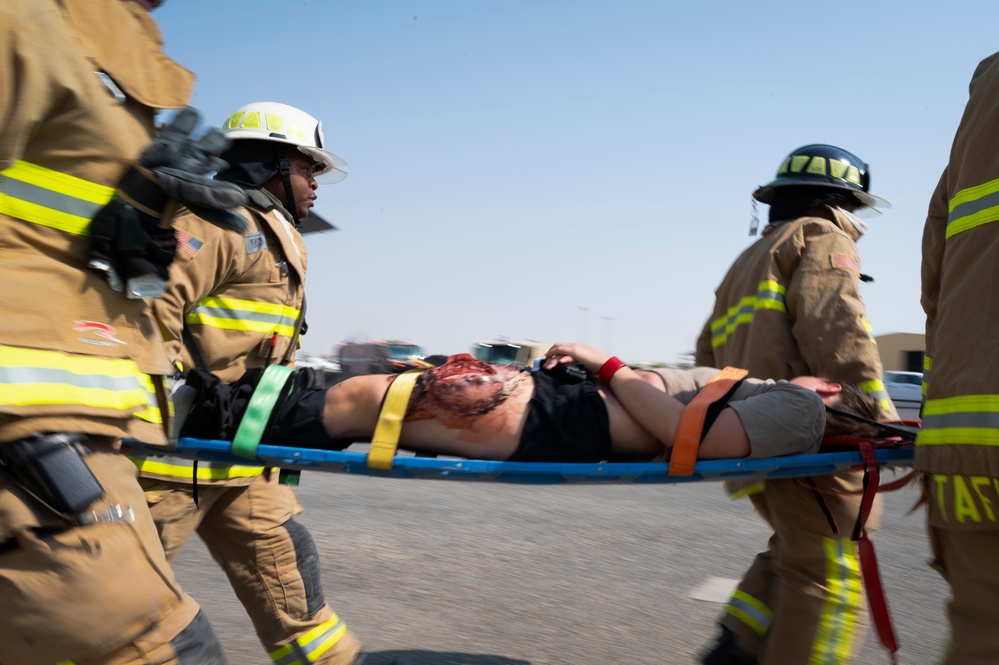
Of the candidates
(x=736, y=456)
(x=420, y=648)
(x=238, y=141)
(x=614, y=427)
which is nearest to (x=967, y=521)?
(x=736, y=456)

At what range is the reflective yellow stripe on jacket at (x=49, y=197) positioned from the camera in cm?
177

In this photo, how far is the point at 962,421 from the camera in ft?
6.59

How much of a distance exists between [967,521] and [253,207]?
246 centimetres

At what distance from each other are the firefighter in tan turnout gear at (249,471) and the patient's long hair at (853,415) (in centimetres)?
184

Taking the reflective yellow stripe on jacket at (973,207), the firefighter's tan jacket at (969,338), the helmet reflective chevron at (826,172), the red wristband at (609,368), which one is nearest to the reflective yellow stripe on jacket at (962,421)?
the firefighter's tan jacket at (969,338)

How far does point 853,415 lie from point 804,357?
554mm

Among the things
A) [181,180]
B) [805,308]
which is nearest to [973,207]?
[805,308]

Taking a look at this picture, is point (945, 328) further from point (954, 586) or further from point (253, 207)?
point (253, 207)

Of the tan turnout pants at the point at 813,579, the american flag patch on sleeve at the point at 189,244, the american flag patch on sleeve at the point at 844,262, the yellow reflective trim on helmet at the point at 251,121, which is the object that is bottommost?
the tan turnout pants at the point at 813,579

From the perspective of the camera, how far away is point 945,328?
2.13 m

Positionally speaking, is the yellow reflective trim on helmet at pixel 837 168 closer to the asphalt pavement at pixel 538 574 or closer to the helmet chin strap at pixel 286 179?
the asphalt pavement at pixel 538 574

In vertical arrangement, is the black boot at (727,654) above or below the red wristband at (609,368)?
below

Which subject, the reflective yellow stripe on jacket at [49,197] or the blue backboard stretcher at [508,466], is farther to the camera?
the blue backboard stretcher at [508,466]

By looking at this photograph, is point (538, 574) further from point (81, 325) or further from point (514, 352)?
point (81, 325)
